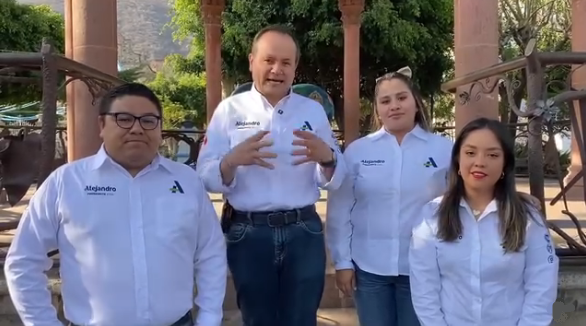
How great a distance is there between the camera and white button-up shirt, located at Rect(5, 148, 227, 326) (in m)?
2.23

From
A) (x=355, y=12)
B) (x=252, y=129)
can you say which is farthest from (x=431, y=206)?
(x=355, y=12)

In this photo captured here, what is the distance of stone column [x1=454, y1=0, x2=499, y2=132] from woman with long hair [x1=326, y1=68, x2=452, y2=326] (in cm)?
307

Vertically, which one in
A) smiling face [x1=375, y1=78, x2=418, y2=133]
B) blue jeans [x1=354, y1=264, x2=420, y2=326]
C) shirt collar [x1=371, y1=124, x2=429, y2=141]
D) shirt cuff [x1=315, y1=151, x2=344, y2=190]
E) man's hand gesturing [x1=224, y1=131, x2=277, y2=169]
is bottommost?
blue jeans [x1=354, y1=264, x2=420, y2=326]

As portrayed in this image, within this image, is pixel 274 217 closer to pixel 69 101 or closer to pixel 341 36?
pixel 69 101

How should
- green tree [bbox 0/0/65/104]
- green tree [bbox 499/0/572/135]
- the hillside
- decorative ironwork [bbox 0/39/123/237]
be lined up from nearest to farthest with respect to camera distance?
decorative ironwork [bbox 0/39/123/237] < green tree [bbox 499/0/572/135] < green tree [bbox 0/0/65/104] < the hillside

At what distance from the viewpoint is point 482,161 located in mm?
2645

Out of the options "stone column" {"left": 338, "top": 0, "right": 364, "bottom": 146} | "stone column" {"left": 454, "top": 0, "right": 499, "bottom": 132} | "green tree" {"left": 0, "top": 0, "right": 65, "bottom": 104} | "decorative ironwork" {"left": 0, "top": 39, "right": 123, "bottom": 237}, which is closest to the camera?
"decorative ironwork" {"left": 0, "top": 39, "right": 123, "bottom": 237}

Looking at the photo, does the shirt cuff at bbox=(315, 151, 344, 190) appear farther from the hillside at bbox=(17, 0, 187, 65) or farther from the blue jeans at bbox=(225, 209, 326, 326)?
the hillside at bbox=(17, 0, 187, 65)

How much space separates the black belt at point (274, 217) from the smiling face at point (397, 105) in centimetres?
56

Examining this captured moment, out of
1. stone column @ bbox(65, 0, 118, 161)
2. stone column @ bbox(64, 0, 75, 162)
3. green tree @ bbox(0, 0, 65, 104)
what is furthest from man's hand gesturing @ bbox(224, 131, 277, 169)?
green tree @ bbox(0, 0, 65, 104)

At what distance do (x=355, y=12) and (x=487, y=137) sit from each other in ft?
28.8

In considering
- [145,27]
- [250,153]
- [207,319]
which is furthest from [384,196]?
[145,27]

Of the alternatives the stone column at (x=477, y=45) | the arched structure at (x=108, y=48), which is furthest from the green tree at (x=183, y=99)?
the stone column at (x=477, y=45)

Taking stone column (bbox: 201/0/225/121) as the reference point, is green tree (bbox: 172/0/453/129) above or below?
above
